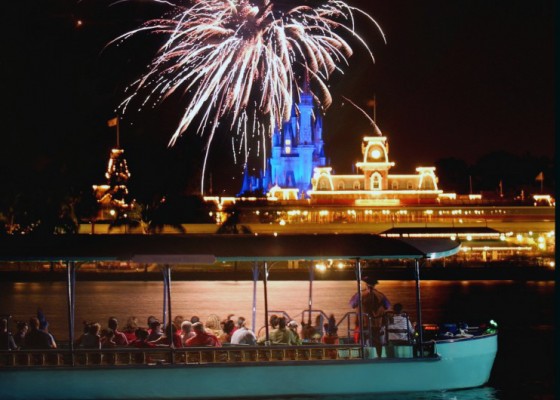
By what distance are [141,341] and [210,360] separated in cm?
128

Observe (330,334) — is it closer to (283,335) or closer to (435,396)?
(283,335)

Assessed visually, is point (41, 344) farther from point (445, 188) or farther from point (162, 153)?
point (445, 188)

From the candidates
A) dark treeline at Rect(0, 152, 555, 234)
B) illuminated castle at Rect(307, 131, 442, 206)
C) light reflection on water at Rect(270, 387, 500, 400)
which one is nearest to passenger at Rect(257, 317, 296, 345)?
light reflection on water at Rect(270, 387, 500, 400)

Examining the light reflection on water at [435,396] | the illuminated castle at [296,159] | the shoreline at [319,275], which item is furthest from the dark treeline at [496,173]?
the light reflection on water at [435,396]

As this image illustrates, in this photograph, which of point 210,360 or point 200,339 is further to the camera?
point 200,339

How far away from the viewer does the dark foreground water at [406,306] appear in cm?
2189

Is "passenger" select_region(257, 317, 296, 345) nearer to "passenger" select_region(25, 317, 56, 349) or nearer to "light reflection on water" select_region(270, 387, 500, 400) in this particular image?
"light reflection on water" select_region(270, 387, 500, 400)

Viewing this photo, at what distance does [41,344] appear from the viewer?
651 inches

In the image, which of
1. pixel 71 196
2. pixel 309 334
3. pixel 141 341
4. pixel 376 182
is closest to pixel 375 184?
pixel 376 182

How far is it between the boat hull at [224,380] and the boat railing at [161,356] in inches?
4.8

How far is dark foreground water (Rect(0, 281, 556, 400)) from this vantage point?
21.9 metres

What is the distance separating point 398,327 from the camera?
17094 mm

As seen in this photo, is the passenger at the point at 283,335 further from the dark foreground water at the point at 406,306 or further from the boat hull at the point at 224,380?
the dark foreground water at the point at 406,306

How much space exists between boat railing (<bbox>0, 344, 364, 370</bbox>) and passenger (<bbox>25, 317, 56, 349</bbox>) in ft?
1.23
